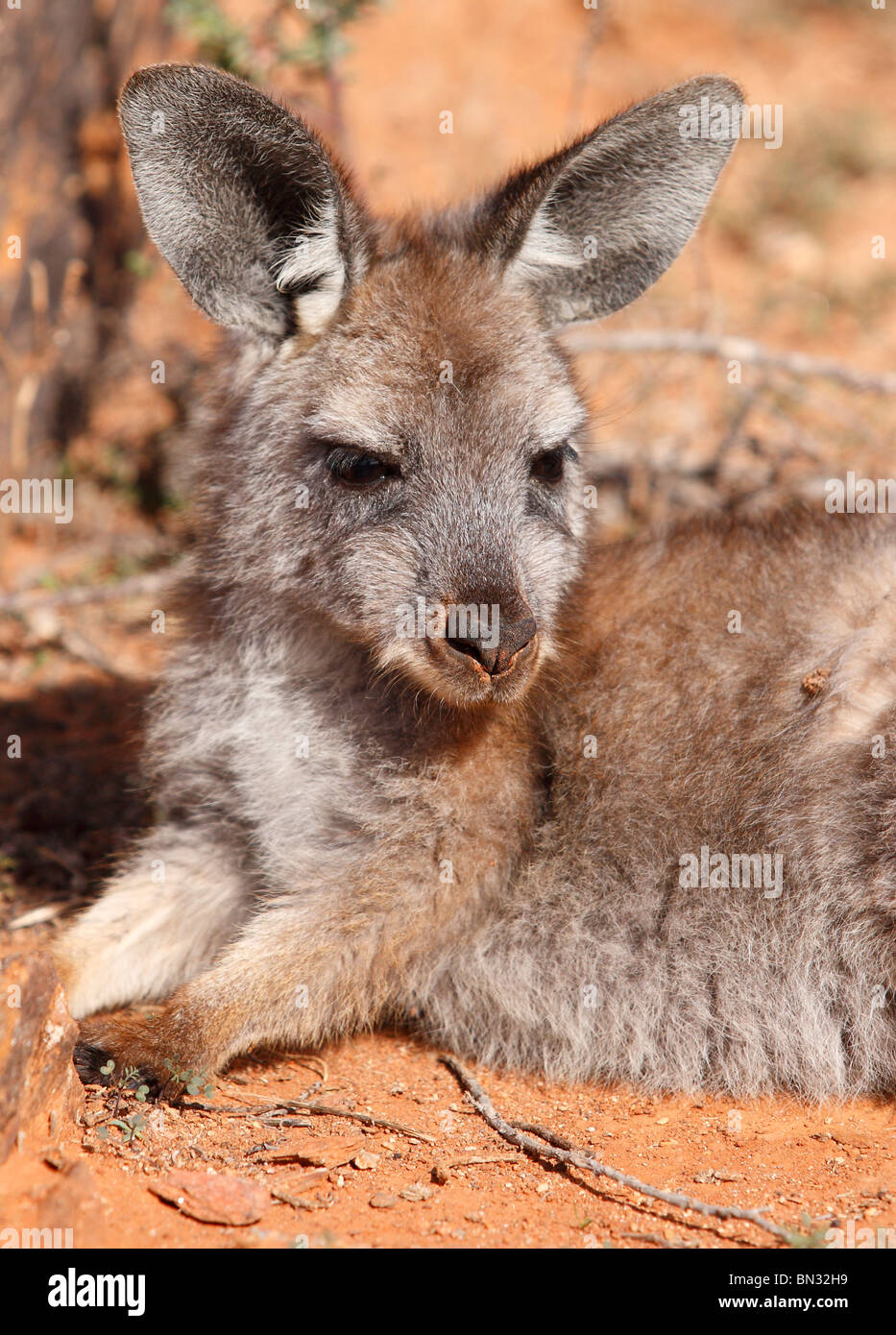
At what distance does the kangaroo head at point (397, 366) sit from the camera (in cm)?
339

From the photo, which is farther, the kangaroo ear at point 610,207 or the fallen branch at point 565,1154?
the kangaroo ear at point 610,207

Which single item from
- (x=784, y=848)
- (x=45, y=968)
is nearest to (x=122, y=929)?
(x=45, y=968)

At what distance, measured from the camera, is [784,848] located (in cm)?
363

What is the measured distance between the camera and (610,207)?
400cm

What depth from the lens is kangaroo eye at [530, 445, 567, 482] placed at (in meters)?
3.71

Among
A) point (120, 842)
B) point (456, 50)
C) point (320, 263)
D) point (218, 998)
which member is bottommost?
point (218, 998)

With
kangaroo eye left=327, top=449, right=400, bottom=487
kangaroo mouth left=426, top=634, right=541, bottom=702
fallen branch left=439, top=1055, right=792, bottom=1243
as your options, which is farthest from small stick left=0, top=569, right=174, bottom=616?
fallen branch left=439, top=1055, right=792, bottom=1243

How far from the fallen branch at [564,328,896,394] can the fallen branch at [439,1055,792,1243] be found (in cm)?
416

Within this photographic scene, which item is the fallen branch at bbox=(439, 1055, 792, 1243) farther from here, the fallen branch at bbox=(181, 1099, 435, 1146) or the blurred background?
the blurred background

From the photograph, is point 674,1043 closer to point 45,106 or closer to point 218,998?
point 218,998

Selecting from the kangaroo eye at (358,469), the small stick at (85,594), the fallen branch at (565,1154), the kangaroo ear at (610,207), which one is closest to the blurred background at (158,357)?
the small stick at (85,594)

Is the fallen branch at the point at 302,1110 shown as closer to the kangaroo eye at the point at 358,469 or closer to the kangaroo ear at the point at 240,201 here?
the kangaroo eye at the point at 358,469

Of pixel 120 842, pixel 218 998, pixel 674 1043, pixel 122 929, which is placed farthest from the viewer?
pixel 120 842
